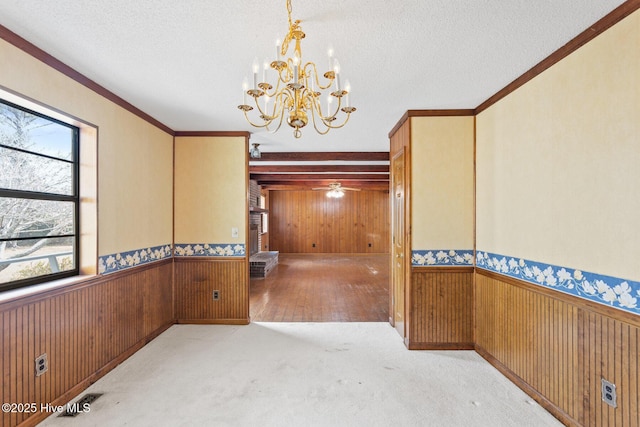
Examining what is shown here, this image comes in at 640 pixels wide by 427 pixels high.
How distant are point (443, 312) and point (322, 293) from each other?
2.66 m

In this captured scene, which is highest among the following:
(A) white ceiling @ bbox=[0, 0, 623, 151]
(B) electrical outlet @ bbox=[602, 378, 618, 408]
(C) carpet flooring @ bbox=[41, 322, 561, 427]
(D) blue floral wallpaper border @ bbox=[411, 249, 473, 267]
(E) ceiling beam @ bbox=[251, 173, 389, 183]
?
(A) white ceiling @ bbox=[0, 0, 623, 151]

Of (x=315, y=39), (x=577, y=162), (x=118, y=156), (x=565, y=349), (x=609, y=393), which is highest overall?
(x=315, y=39)

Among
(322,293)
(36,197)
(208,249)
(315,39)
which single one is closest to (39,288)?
(36,197)

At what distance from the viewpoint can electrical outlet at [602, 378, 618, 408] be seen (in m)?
1.68

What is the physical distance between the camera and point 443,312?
10.2 ft

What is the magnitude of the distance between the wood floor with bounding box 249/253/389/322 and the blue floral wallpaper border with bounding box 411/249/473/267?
127 cm

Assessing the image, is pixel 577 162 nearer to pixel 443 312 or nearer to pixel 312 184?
pixel 443 312

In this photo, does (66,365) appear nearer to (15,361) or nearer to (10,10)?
(15,361)

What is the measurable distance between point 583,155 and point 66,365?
3.91m

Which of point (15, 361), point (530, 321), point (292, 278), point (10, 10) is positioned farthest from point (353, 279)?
point (10, 10)

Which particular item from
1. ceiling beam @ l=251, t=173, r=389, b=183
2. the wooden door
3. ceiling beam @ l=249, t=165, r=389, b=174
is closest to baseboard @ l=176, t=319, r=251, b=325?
the wooden door

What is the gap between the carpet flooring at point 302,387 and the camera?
2039 millimetres

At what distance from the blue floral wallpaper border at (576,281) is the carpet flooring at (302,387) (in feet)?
3.01

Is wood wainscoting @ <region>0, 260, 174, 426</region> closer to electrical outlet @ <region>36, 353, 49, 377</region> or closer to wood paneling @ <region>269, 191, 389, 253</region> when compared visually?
electrical outlet @ <region>36, 353, 49, 377</region>
